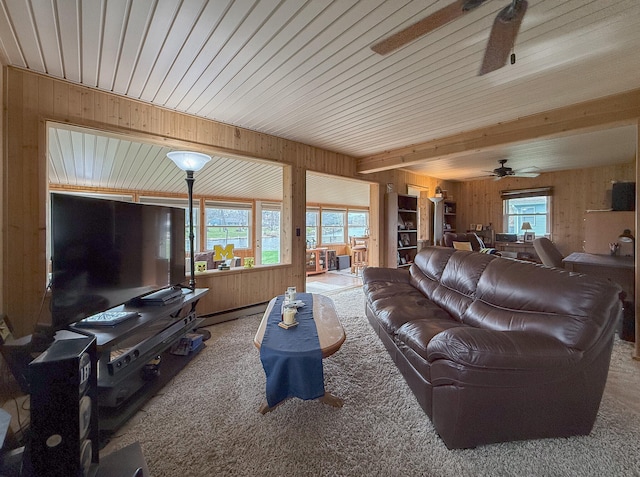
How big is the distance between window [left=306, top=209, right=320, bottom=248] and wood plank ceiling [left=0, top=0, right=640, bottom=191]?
4.54 meters

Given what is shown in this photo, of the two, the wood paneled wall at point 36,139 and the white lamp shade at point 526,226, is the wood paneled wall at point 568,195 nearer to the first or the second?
the white lamp shade at point 526,226

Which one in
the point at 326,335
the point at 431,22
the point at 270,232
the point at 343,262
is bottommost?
the point at 343,262

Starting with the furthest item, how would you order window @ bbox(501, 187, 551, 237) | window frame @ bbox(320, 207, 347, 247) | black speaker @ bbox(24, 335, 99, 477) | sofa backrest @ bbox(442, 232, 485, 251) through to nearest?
window frame @ bbox(320, 207, 347, 247)
window @ bbox(501, 187, 551, 237)
sofa backrest @ bbox(442, 232, 485, 251)
black speaker @ bbox(24, 335, 99, 477)

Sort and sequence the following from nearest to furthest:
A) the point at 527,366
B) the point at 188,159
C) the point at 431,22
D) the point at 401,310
Answer: the point at 431,22, the point at 527,366, the point at 401,310, the point at 188,159

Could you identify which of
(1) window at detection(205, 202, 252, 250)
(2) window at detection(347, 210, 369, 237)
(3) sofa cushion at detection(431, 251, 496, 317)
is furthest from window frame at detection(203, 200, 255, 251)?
(3) sofa cushion at detection(431, 251, 496, 317)

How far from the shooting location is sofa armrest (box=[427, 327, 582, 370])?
1.24m

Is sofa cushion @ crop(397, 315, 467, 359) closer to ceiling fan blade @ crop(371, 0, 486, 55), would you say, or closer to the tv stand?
ceiling fan blade @ crop(371, 0, 486, 55)

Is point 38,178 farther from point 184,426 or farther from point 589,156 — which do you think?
point 589,156

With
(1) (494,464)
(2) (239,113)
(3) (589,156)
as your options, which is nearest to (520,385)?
(1) (494,464)

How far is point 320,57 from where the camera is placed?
1854 millimetres

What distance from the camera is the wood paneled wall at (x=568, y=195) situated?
522 centimetres

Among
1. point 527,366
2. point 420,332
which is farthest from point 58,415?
point 527,366

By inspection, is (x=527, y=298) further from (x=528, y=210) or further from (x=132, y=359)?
(x=528, y=210)

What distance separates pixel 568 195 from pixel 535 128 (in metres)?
4.16
